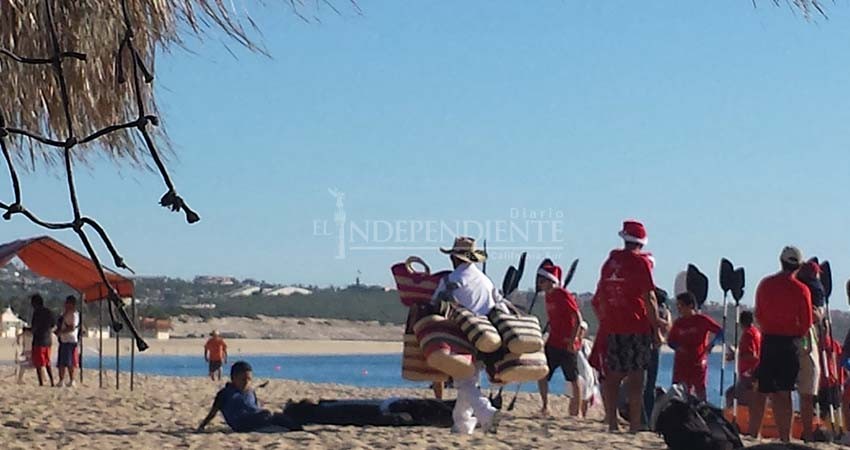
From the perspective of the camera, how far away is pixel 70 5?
3328 mm

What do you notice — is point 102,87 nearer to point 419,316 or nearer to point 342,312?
point 419,316

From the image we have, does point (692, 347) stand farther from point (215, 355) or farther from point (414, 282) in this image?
point (215, 355)

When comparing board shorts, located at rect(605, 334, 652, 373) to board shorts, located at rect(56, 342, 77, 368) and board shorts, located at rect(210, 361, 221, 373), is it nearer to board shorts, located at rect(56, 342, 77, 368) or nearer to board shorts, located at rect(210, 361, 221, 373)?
board shorts, located at rect(56, 342, 77, 368)

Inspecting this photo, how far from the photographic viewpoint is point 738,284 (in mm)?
10969

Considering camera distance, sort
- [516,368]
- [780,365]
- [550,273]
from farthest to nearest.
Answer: [550,273]
[780,365]
[516,368]

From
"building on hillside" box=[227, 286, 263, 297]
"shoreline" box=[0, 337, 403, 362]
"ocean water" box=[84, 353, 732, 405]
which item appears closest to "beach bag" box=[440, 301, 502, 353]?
"ocean water" box=[84, 353, 732, 405]

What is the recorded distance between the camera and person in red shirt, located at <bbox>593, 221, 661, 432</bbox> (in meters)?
8.02

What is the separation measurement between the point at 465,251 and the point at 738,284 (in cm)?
374

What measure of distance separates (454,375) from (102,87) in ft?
10.6

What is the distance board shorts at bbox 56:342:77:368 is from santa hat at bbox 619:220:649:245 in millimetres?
9095

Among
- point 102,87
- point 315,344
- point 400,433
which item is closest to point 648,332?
point 400,433

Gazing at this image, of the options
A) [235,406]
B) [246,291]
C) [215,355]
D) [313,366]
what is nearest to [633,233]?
[235,406]

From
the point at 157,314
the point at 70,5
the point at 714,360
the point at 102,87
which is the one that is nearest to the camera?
the point at 70,5

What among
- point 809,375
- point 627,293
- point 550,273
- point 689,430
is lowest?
point 689,430
